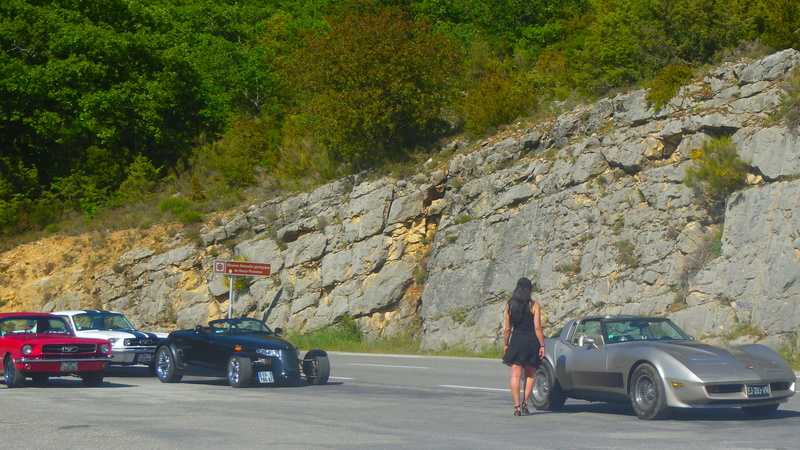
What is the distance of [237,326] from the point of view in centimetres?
1788

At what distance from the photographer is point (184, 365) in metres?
17.3

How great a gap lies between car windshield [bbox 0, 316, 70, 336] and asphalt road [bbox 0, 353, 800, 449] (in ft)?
4.18

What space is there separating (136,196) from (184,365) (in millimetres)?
28448

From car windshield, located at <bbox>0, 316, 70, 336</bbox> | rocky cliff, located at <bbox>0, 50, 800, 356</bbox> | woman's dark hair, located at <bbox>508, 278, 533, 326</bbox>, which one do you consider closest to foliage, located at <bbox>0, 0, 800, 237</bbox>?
rocky cliff, located at <bbox>0, 50, 800, 356</bbox>

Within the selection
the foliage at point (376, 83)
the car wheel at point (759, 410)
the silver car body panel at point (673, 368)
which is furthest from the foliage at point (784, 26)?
the car wheel at point (759, 410)

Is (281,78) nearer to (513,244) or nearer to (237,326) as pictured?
(513,244)

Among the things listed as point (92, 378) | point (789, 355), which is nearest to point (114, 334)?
point (92, 378)

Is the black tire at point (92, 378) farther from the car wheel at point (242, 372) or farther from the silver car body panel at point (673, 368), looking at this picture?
the silver car body panel at point (673, 368)

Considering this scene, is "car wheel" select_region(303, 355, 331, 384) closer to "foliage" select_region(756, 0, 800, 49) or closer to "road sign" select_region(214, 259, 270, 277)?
"road sign" select_region(214, 259, 270, 277)

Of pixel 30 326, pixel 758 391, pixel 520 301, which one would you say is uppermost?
pixel 520 301

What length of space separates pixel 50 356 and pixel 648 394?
10762mm

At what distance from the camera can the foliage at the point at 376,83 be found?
35625mm

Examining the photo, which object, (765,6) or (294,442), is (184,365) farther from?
(765,6)

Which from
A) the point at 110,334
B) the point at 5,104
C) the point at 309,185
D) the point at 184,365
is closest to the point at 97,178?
the point at 5,104
